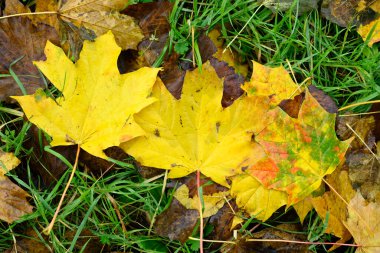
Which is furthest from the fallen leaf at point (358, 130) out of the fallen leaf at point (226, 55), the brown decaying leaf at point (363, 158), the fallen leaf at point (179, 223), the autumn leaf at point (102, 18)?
the autumn leaf at point (102, 18)

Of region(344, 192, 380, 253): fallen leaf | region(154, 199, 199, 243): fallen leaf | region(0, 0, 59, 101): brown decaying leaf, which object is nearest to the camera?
region(344, 192, 380, 253): fallen leaf

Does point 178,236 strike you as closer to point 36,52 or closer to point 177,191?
point 177,191

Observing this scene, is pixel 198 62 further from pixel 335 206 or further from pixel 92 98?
pixel 335 206

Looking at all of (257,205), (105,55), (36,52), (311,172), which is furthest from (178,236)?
(36,52)

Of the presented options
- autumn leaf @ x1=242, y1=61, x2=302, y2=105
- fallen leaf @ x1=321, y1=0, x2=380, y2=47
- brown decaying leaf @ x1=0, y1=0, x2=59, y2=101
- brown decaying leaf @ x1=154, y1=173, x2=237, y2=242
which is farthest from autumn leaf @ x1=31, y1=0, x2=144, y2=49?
fallen leaf @ x1=321, y1=0, x2=380, y2=47

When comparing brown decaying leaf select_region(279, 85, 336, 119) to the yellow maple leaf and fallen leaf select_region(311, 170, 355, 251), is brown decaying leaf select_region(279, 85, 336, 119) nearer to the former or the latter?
fallen leaf select_region(311, 170, 355, 251)
